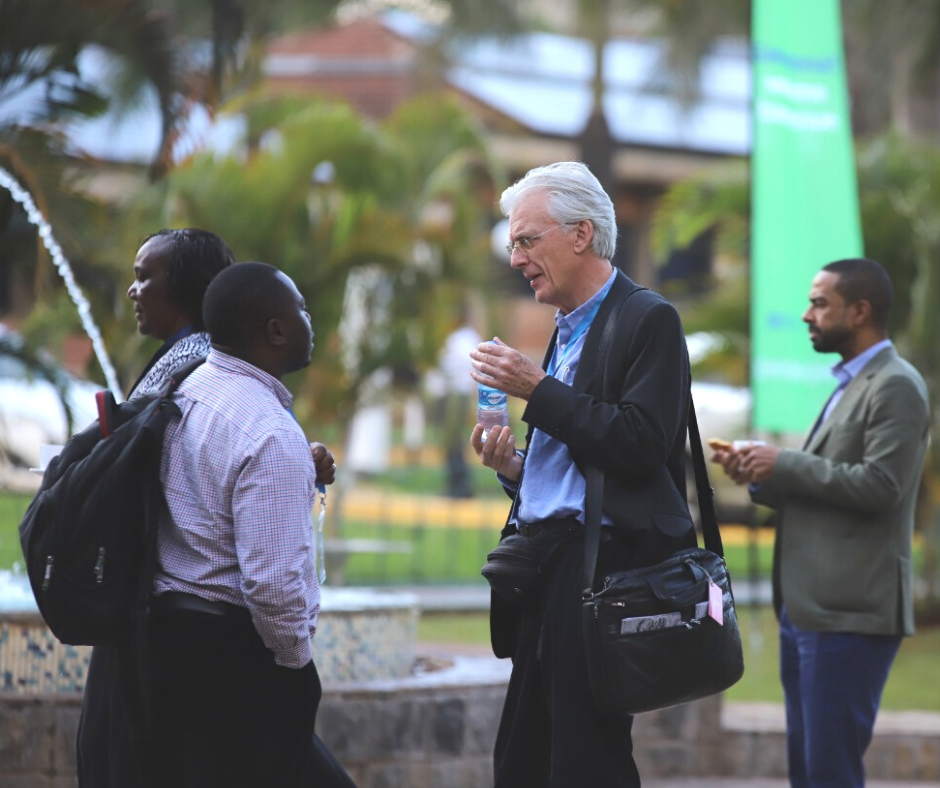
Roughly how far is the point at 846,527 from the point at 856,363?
57cm

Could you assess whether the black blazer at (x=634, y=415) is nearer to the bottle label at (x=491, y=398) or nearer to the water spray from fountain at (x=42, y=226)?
the bottle label at (x=491, y=398)

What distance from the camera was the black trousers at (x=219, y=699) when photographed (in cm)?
364

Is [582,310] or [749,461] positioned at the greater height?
[582,310]

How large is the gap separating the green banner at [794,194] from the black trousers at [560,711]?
5164 millimetres

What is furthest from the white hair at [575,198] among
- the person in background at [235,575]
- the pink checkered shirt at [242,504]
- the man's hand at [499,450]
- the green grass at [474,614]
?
the green grass at [474,614]

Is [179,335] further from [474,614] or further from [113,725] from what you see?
[474,614]

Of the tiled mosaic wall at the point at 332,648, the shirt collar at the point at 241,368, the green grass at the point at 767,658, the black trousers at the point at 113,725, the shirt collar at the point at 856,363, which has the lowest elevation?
the green grass at the point at 767,658

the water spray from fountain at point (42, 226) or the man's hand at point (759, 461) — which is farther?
the water spray from fountain at point (42, 226)

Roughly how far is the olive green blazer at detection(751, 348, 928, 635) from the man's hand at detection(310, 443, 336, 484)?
1.71 meters

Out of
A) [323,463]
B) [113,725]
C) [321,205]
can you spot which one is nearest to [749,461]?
[323,463]

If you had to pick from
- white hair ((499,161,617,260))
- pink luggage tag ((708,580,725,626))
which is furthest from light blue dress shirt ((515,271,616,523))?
pink luggage tag ((708,580,725,626))

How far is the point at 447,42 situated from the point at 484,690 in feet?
66.5

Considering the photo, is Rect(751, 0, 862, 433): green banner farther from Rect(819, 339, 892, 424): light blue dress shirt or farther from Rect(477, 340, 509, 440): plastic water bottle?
Rect(477, 340, 509, 440): plastic water bottle

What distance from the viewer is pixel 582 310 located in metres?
3.89
